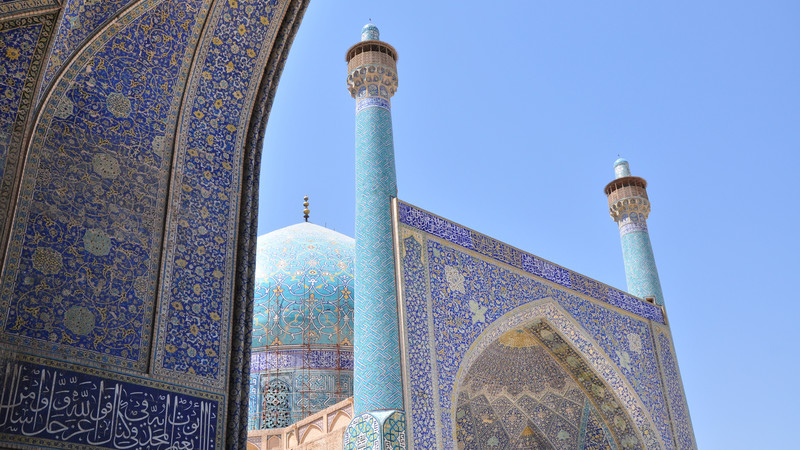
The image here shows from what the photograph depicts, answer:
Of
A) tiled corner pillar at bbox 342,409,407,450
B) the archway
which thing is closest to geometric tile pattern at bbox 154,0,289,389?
tiled corner pillar at bbox 342,409,407,450

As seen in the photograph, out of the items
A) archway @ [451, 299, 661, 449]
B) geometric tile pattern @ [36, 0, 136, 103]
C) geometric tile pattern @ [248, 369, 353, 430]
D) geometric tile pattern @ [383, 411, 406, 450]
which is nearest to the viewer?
geometric tile pattern @ [36, 0, 136, 103]

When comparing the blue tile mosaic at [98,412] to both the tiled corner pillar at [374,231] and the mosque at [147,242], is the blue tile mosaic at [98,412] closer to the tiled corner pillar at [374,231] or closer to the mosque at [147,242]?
the mosque at [147,242]

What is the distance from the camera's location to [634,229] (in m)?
10.4

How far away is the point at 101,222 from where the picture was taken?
322 centimetres

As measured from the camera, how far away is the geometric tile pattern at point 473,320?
6453 millimetres

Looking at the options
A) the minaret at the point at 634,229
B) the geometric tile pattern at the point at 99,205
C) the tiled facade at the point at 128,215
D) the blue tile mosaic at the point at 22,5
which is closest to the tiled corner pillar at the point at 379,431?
the tiled facade at the point at 128,215

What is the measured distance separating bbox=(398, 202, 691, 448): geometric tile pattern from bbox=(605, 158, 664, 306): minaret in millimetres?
501

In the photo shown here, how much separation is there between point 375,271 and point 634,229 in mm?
5056

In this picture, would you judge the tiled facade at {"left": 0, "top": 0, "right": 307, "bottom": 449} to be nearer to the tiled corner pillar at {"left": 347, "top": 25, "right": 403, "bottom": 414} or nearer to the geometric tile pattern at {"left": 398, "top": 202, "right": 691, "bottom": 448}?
the tiled corner pillar at {"left": 347, "top": 25, "right": 403, "bottom": 414}

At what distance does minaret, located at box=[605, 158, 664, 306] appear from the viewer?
394 inches

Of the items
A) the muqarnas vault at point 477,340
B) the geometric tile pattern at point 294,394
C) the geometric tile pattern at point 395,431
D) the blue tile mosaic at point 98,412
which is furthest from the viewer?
the geometric tile pattern at point 294,394

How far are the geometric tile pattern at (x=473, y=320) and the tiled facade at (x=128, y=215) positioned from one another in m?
3.09

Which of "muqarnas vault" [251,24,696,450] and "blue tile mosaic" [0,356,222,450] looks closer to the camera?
"blue tile mosaic" [0,356,222,450]

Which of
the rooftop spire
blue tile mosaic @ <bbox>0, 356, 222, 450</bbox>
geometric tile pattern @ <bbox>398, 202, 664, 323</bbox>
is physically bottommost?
blue tile mosaic @ <bbox>0, 356, 222, 450</bbox>
